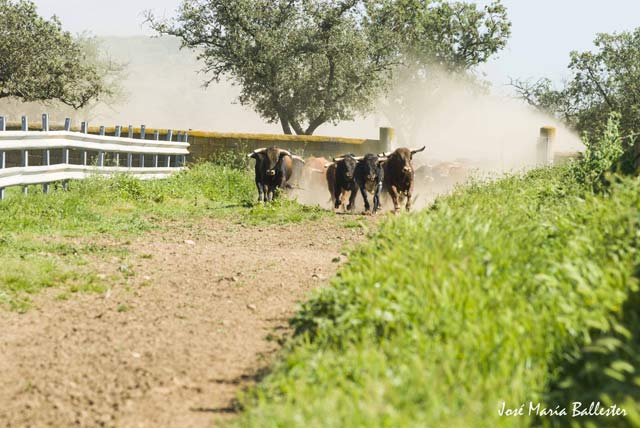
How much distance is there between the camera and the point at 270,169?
18.8 metres

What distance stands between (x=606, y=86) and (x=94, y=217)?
81.6 ft

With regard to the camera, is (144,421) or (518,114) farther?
(518,114)

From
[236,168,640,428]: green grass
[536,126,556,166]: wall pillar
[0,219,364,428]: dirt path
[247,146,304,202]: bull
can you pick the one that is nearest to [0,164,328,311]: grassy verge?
[0,219,364,428]: dirt path

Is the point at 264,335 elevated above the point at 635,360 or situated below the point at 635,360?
below

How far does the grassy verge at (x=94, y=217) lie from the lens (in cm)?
824

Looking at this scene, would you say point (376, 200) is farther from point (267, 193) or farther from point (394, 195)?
point (267, 193)

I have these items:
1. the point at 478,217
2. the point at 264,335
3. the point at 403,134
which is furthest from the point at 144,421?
the point at 403,134

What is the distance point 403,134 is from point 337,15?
126 ft

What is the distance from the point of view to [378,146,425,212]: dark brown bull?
1864 centimetres

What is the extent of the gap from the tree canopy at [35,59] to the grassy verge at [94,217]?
12519mm

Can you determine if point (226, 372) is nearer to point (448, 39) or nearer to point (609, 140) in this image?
point (609, 140)

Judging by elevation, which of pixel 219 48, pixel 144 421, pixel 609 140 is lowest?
pixel 144 421

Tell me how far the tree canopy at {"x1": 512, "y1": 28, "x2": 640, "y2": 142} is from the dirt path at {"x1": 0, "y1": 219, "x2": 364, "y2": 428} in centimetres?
2421

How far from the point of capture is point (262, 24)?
3412cm
